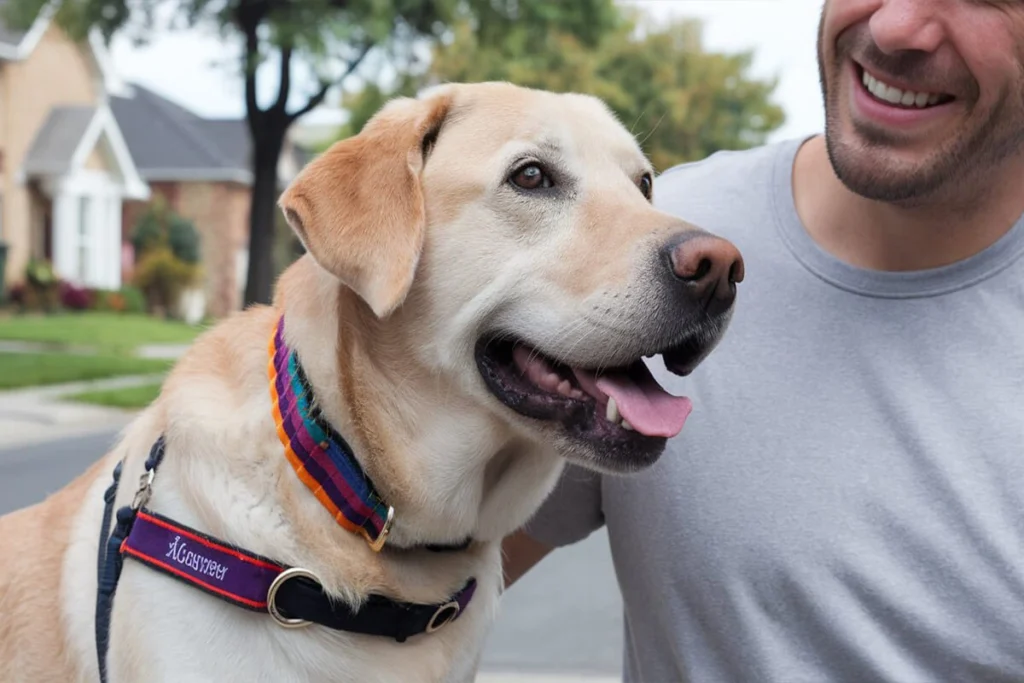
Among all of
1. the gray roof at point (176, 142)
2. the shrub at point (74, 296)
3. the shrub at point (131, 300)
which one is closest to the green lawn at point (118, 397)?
the shrub at point (74, 296)

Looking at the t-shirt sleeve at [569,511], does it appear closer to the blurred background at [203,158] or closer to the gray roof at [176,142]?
the blurred background at [203,158]

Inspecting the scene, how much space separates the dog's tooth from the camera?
2166 mm

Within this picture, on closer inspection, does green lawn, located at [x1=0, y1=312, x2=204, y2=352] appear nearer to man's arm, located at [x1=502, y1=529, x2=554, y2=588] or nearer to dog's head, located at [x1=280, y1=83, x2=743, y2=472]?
man's arm, located at [x1=502, y1=529, x2=554, y2=588]

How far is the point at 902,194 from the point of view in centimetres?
229

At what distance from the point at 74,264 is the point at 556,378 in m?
29.6

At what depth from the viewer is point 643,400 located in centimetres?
220

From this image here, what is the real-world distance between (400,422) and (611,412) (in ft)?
1.35

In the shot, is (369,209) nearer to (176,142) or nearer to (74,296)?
(74,296)

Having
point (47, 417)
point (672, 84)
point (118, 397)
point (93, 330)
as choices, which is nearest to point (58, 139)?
point (93, 330)

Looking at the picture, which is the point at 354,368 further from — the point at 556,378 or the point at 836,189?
the point at 836,189

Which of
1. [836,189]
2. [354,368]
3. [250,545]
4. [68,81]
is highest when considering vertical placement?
[836,189]

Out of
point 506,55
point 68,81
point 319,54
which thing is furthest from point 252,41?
point 68,81

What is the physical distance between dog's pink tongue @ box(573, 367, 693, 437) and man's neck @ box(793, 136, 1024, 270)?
22.0 inches

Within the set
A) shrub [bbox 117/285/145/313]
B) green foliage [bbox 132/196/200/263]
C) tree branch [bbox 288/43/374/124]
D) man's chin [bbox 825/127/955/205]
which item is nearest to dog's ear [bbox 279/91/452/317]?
man's chin [bbox 825/127/955/205]
